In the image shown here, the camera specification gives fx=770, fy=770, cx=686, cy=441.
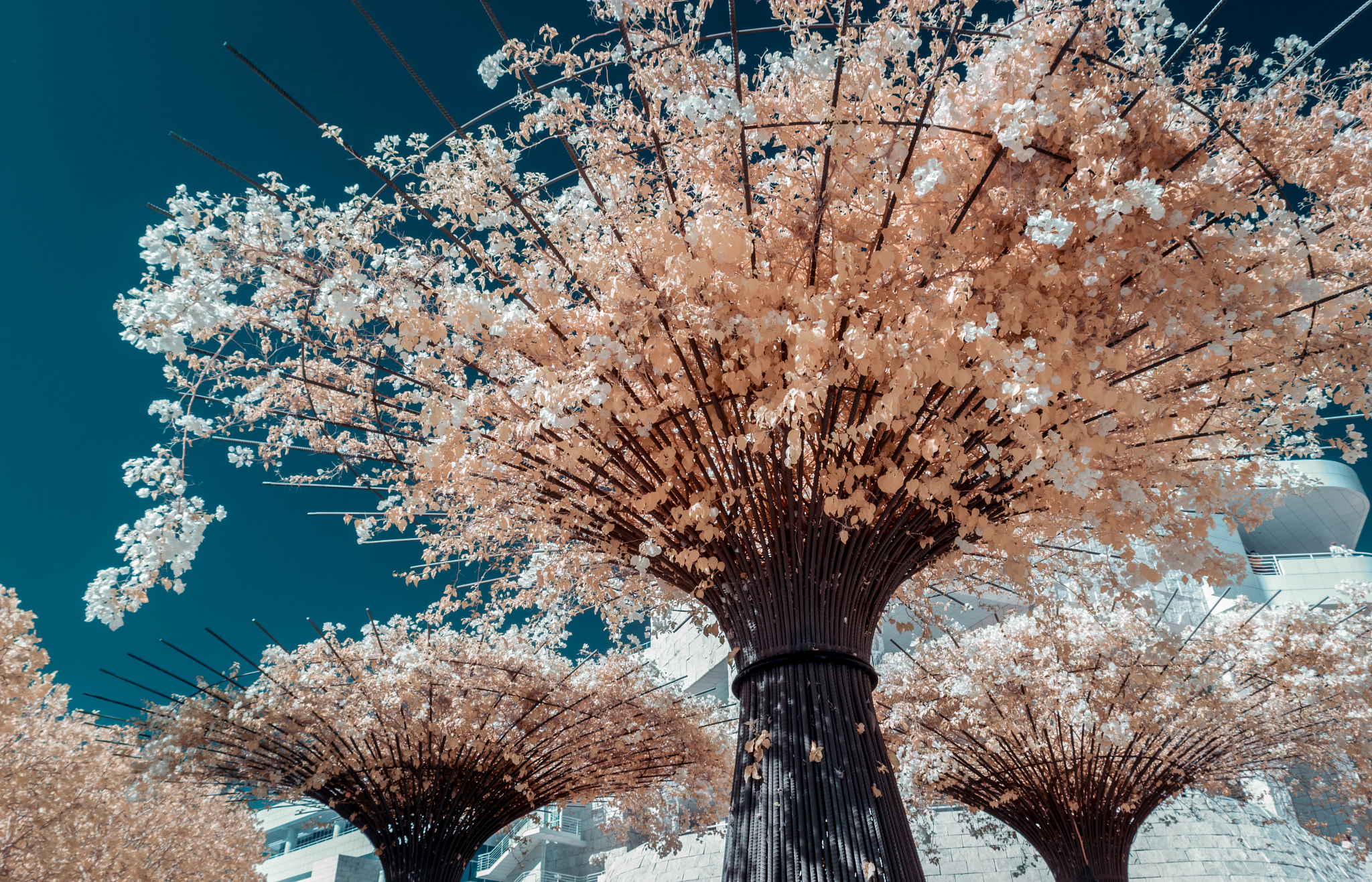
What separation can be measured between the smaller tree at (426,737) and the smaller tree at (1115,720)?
8.14 feet

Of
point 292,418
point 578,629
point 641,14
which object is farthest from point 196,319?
point 578,629

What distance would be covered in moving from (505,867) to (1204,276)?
72.9 feet

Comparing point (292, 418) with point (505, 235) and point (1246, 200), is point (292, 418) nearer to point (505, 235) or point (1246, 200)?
point (505, 235)

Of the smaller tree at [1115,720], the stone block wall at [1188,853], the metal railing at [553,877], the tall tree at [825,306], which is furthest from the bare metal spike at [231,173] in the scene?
the metal railing at [553,877]

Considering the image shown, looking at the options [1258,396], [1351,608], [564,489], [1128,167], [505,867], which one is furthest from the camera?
[505,867]

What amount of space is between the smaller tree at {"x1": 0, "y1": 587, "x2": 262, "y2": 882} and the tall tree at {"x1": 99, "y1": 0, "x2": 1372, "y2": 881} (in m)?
5.16

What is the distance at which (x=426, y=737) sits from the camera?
6215 mm

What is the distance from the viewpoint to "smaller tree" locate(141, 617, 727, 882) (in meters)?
5.82

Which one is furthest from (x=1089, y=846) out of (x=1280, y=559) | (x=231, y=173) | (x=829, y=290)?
(x=1280, y=559)

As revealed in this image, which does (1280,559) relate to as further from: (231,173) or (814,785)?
(231,173)

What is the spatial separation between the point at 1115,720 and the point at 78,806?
987 cm

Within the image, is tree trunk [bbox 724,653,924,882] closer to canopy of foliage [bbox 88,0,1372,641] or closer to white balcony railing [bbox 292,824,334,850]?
canopy of foliage [bbox 88,0,1372,641]

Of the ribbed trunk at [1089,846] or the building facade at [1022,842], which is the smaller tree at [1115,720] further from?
the building facade at [1022,842]

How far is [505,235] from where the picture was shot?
8.52 ft
